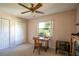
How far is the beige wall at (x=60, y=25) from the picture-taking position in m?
1.89

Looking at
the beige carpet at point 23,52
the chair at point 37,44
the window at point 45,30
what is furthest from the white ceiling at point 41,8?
the beige carpet at point 23,52

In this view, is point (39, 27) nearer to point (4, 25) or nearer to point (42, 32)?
point (42, 32)

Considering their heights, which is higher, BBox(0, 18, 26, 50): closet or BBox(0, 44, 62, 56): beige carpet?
BBox(0, 18, 26, 50): closet

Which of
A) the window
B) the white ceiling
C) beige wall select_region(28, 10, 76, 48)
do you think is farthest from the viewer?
the window

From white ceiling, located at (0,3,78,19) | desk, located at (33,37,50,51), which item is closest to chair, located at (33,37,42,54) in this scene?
desk, located at (33,37,50,51)

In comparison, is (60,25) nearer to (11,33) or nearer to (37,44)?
(37,44)

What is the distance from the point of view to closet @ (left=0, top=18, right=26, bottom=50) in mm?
1970

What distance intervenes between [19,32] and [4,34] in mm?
321

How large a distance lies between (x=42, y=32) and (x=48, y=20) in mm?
296

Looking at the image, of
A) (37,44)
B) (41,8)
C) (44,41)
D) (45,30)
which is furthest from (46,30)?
(41,8)

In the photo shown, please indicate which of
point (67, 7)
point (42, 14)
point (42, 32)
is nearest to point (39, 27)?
point (42, 32)

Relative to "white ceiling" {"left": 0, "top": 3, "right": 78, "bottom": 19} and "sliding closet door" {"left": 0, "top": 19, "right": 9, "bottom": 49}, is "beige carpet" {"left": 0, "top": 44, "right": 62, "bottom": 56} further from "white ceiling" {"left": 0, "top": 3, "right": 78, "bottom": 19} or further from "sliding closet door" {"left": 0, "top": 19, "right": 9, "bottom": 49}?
"white ceiling" {"left": 0, "top": 3, "right": 78, "bottom": 19}

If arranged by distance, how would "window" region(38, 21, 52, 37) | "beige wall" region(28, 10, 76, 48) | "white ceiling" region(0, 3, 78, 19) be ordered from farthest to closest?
"window" region(38, 21, 52, 37) → "beige wall" region(28, 10, 76, 48) → "white ceiling" region(0, 3, 78, 19)

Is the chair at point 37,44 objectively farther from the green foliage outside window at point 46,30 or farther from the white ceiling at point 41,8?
the white ceiling at point 41,8
